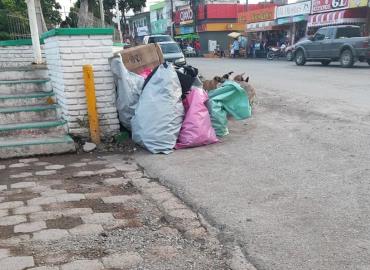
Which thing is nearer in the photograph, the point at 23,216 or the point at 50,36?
the point at 23,216

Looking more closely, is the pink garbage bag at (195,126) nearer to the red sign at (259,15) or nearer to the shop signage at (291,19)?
the shop signage at (291,19)

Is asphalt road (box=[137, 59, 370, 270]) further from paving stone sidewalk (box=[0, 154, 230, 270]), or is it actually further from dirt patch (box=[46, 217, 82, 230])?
dirt patch (box=[46, 217, 82, 230])

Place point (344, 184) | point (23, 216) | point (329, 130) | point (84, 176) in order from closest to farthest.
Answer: point (23, 216) < point (344, 184) < point (84, 176) < point (329, 130)

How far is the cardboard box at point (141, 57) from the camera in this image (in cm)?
692

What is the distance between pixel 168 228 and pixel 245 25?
125 ft

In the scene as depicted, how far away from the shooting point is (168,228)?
3506 mm

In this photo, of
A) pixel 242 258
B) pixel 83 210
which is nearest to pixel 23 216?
pixel 83 210

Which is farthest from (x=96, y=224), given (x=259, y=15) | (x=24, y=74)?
(x=259, y=15)

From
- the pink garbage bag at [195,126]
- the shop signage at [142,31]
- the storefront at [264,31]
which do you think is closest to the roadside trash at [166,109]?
the pink garbage bag at [195,126]

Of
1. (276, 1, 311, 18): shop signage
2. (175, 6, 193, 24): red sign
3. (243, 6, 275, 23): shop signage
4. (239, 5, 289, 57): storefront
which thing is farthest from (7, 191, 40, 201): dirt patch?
(175, 6, 193, 24): red sign

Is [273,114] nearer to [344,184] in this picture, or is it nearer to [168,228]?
[344,184]

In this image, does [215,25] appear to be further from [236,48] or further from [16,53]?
[16,53]

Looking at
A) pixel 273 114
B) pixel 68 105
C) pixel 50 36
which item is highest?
pixel 50 36

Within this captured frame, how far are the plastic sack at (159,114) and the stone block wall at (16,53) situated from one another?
15.1 ft
